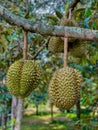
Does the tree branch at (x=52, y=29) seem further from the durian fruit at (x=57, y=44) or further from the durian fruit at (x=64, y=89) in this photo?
the durian fruit at (x=57, y=44)

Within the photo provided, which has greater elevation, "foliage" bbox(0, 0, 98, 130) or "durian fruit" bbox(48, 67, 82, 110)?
"foliage" bbox(0, 0, 98, 130)

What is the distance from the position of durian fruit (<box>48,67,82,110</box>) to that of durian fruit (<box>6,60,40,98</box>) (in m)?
0.08

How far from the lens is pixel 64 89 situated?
1.07 meters

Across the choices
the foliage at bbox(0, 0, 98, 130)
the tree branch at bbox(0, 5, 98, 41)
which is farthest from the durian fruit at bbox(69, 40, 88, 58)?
the tree branch at bbox(0, 5, 98, 41)

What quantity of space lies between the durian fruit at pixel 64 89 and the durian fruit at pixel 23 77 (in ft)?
0.28

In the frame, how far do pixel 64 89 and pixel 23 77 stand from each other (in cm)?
17

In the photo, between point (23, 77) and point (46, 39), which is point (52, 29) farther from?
point (46, 39)

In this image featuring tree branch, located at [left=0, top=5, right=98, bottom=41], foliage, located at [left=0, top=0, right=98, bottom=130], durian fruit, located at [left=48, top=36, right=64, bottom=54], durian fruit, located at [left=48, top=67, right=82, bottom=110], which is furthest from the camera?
foliage, located at [left=0, top=0, right=98, bottom=130]

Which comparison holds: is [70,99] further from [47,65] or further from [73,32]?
[47,65]

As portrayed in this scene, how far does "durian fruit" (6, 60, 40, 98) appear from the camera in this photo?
3.73 feet

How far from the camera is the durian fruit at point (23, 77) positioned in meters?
1.14

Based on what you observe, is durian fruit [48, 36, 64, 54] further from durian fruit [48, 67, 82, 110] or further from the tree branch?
the tree branch

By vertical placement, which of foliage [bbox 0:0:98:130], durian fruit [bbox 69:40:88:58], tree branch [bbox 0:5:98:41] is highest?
foliage [bbox 0:0:98:130]

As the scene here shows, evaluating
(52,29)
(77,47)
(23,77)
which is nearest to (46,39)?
(77,47)
